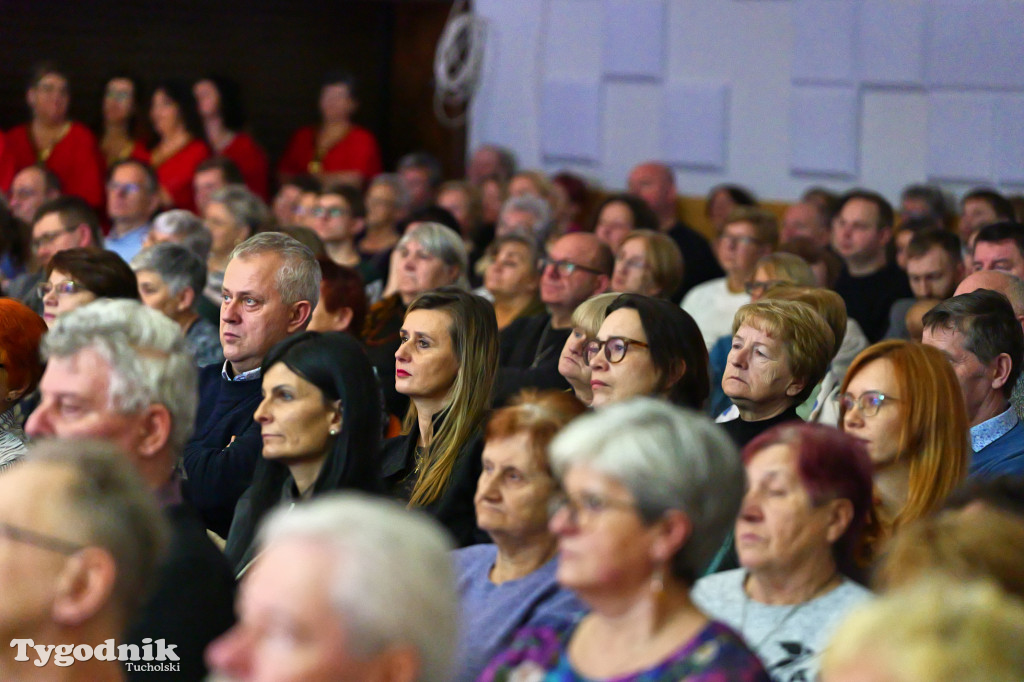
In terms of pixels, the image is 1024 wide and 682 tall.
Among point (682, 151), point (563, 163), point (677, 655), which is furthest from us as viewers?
point (563, 163)

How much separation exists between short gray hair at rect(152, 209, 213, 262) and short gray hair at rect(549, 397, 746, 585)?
3510 millimetres

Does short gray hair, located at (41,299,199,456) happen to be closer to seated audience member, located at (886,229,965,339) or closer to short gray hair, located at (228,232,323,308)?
short gray hair, located at (228,232,323,308)

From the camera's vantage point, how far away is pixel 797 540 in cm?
217

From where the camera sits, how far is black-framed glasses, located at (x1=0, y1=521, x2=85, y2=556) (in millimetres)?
1853

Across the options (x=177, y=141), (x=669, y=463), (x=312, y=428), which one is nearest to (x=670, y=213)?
(x=177, y=141)

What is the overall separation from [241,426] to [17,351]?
0.59m

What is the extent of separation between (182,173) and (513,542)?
585 cm

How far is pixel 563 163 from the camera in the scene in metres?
8.73

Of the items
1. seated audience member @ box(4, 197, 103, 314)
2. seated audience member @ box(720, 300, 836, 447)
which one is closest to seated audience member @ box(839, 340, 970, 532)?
seated audience member @ box(720, 300, 836, 447)

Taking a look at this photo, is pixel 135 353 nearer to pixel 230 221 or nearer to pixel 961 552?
pixel 961 552

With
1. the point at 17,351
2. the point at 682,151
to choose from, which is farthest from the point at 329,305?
the point at 682,151

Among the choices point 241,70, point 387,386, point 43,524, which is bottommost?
point 387,386

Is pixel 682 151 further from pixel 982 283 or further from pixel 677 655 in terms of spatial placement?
pixel 677 655

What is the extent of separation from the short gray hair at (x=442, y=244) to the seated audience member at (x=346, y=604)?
3.53 metres
